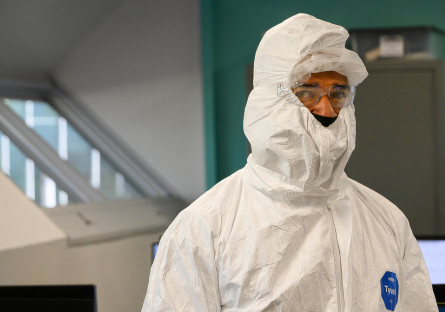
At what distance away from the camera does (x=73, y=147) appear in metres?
2.90

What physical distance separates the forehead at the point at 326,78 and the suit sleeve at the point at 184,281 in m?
0.43

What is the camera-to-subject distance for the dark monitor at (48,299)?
3.06 feet

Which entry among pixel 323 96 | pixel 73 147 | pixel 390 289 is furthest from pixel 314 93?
pixel 73 147

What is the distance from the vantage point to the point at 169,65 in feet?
9.25

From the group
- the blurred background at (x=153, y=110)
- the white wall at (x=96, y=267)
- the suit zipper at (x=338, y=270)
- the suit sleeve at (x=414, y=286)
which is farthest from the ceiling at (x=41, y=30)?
the suit sleeve at (x=414, y=286)

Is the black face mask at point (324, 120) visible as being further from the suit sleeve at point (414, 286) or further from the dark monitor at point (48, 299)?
the dark monitor at point (48, 299)

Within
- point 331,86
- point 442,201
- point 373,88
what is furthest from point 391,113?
point 331,86

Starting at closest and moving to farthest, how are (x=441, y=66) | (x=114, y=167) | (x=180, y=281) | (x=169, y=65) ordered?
(x=180, y=281) < (x=441, y=66) < (x=169, y=65) < (x=114, y=167)

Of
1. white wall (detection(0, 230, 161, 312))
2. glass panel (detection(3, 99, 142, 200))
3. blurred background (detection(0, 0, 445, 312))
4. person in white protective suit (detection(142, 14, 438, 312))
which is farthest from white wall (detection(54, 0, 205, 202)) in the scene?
person in white protective suit (detection(142, 14, 438, 312))

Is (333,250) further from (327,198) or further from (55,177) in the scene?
(55,177)

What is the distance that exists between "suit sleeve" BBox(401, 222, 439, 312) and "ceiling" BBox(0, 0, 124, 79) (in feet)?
7.28

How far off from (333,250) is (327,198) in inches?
4.6

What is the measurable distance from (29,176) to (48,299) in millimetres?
1680

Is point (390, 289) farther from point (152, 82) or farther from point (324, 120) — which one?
point (152, 82)
